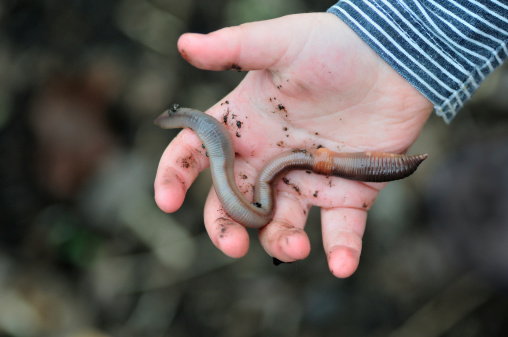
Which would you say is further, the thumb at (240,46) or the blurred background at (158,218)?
the blurred background at (158,218)

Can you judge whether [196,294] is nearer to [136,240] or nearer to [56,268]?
[136,240]

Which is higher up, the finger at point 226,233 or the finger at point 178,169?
the finger at point 178,169

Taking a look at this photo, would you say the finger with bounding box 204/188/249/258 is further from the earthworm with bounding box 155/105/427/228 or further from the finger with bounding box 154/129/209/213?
the finger with bounding box 154/129/209/213

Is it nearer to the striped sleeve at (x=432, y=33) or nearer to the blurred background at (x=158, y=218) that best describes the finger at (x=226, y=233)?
the blurred background at (x=158, y=218)

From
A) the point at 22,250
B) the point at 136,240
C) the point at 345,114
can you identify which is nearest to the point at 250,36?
the point at 345,114

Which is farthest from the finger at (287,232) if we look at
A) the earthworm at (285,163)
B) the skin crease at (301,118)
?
the earthworm at (285,163)

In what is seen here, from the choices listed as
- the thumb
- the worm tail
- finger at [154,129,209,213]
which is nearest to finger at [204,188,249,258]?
finger at [154,129,209,213]
